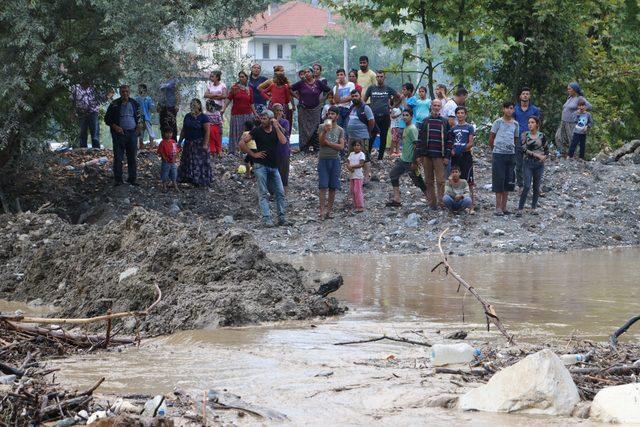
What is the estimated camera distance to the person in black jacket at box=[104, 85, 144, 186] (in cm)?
2153

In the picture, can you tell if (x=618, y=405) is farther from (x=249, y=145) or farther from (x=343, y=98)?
(x=343, y=98)

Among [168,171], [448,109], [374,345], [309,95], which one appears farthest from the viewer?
[309,95]

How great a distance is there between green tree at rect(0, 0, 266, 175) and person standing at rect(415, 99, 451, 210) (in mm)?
3755

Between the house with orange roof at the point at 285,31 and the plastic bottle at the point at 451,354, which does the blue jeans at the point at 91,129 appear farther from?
the house with orange roof at the point at 285,31

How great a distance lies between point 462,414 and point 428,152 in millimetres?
13034

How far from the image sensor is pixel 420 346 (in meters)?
9.89

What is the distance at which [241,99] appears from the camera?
23.0 meters

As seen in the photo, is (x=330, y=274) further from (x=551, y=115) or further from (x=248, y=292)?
(x=551, y=115)

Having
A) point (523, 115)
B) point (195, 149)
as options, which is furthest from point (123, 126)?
point (523, 115)

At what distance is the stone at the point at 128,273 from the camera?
12289 mm

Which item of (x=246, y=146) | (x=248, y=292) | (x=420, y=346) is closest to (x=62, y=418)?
(x=420, y=346)

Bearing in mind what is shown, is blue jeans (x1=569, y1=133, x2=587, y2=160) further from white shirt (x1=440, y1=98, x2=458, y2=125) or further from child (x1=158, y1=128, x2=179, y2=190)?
child (x1=158, y1=128, x2=179, y2=190)

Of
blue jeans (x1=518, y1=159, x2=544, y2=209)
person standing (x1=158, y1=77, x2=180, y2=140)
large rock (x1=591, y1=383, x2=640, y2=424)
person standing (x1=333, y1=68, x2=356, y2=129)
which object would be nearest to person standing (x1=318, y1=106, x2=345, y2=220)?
person standing (x1=333, y1=68, x2=356, y2=129)

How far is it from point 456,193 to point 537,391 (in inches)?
511
